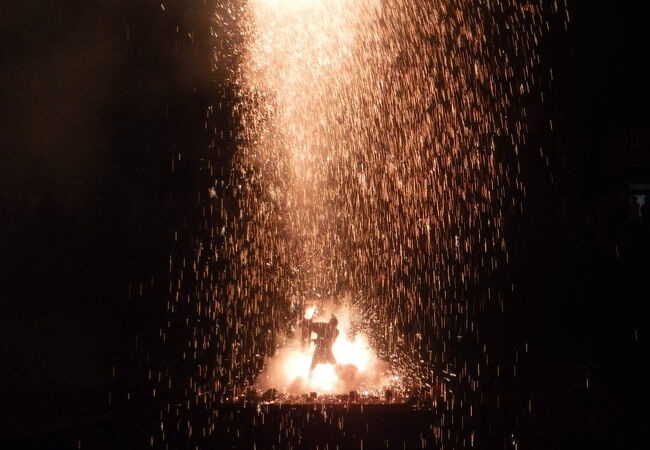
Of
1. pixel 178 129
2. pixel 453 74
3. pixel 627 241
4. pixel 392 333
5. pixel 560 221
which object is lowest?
pixel 392 333

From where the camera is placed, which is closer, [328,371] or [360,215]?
[328,371]

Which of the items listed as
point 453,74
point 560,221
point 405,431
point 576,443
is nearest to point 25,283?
point 405,431

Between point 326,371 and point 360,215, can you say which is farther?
point 360,215

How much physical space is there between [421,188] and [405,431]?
944 centimetres

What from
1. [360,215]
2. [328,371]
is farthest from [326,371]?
[360,215]

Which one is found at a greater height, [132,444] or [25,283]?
[25,283]

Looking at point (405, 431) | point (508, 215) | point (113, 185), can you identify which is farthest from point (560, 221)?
point (113, 185)

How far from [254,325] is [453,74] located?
22.9 ft

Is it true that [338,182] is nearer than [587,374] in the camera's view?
No

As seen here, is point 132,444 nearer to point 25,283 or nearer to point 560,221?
point 25,283

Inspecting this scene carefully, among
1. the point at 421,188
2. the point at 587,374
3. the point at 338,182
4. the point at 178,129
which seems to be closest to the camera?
the point at 587,374

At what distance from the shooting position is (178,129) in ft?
32.2

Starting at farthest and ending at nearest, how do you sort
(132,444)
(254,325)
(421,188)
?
(421,188) → (254,325) → (132,444)

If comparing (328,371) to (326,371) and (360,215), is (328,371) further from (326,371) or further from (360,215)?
(360,215)
